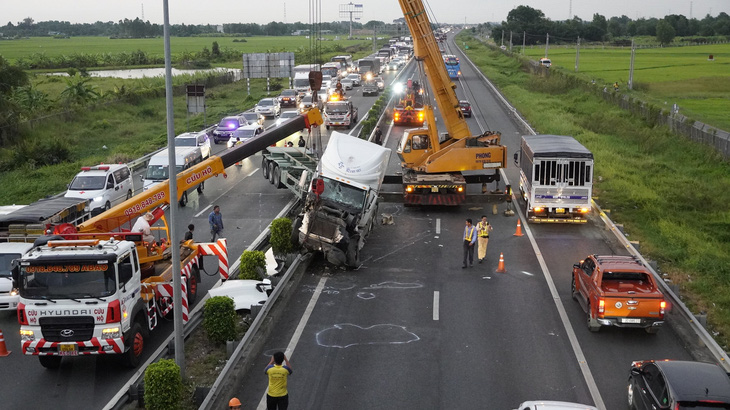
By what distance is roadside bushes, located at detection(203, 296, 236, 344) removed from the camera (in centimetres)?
1647

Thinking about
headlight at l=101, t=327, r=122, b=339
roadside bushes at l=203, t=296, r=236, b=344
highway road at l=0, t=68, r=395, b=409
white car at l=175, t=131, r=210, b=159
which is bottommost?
highway road at l=0, t=68, r=395, b=409

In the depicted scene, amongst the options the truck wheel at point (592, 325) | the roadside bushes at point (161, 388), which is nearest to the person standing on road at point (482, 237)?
the truck wheel at point (592, 325)

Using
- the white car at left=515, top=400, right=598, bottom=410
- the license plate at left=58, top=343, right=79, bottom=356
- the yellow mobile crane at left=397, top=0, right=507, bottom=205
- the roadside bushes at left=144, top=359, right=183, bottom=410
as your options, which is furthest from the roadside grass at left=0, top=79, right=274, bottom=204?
the white car at left=515, top=400, right=598, bottom=410

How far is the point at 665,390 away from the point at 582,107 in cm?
5720

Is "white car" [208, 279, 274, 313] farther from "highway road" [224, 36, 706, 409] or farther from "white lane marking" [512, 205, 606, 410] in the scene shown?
"white lane marking" [512, 205, 606, 410]

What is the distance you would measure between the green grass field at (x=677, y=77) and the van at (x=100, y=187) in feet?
123

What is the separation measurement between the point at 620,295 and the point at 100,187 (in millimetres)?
21134

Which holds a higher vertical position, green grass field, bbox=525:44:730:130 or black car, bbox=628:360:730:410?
green grass field, bbox=525:44:730:130

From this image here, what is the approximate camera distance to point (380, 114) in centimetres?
6006

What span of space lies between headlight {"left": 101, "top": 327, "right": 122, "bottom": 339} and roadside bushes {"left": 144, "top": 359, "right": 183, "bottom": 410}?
7.27 feet

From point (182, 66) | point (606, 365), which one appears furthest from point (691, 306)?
point (182, 66)

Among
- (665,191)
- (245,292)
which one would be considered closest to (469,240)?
(245,292)

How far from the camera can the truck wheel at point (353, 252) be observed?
22.5 meters

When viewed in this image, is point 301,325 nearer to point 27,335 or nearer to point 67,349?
point 67,349
